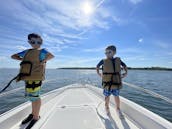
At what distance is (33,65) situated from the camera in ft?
6.69

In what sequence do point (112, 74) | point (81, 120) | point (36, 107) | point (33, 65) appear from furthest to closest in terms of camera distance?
point (112, 74) < point (81, 120) < point (36, 107) < point (33, 65)

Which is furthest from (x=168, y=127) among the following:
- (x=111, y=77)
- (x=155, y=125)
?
(x=111, y=77)

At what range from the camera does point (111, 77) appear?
8.82 feet

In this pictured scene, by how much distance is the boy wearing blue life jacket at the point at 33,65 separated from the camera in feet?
6.63

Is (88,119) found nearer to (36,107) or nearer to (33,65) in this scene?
(36,107)

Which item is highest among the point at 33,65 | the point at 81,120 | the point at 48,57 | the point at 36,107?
the point at 48,57

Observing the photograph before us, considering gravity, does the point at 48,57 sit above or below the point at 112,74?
above

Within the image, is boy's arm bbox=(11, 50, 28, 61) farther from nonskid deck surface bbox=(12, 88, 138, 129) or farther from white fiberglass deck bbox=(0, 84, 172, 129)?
nonskid deck surface bbox=(12, 88, 138, 129)

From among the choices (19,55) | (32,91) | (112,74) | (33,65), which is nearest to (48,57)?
(33,65)

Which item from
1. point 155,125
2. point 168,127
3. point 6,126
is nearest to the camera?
point 168,127

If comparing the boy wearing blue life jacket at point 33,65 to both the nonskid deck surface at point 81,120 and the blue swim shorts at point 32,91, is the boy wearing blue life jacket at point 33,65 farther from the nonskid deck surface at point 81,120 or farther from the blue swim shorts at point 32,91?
the nonskid deck surface at point 81,120

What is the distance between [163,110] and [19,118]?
6086 millimetres

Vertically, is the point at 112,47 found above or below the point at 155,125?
above

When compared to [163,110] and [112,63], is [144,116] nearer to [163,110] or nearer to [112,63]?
[112,63]
